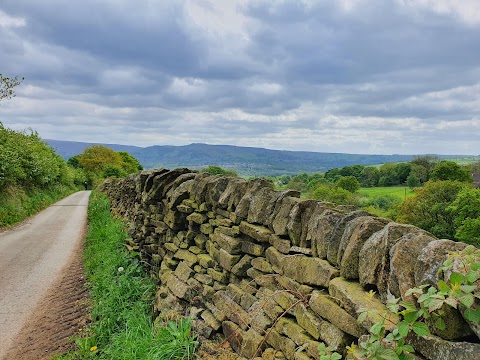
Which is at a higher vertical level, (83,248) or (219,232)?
(219,232)

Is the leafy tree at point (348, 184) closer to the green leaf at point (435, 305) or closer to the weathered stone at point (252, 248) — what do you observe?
the weathered stone at point (252, 248)

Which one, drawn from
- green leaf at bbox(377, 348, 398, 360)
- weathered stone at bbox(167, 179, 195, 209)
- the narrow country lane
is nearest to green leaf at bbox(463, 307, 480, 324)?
green leaf at bbox(377, 348, 398, 360)

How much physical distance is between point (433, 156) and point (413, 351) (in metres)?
80.0

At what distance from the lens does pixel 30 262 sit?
11.0m

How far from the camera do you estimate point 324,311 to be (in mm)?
3123

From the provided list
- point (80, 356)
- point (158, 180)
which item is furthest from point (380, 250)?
point (158, 180)

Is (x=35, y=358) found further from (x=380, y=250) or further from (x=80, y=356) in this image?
(x=380, y=250)

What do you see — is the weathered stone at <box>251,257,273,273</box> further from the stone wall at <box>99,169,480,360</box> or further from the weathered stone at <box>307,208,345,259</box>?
the weathered stone at <box>307,208,345,259</box>

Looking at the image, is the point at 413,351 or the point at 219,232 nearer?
the point at 413,351

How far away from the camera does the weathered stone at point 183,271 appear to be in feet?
20.0

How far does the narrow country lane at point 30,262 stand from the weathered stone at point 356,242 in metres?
5.50

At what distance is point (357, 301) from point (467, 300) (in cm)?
101

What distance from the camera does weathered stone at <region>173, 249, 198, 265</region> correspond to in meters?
6.21

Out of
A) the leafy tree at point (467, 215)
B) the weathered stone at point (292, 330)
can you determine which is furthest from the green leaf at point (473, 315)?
the leafy tree at point (467, 215)
